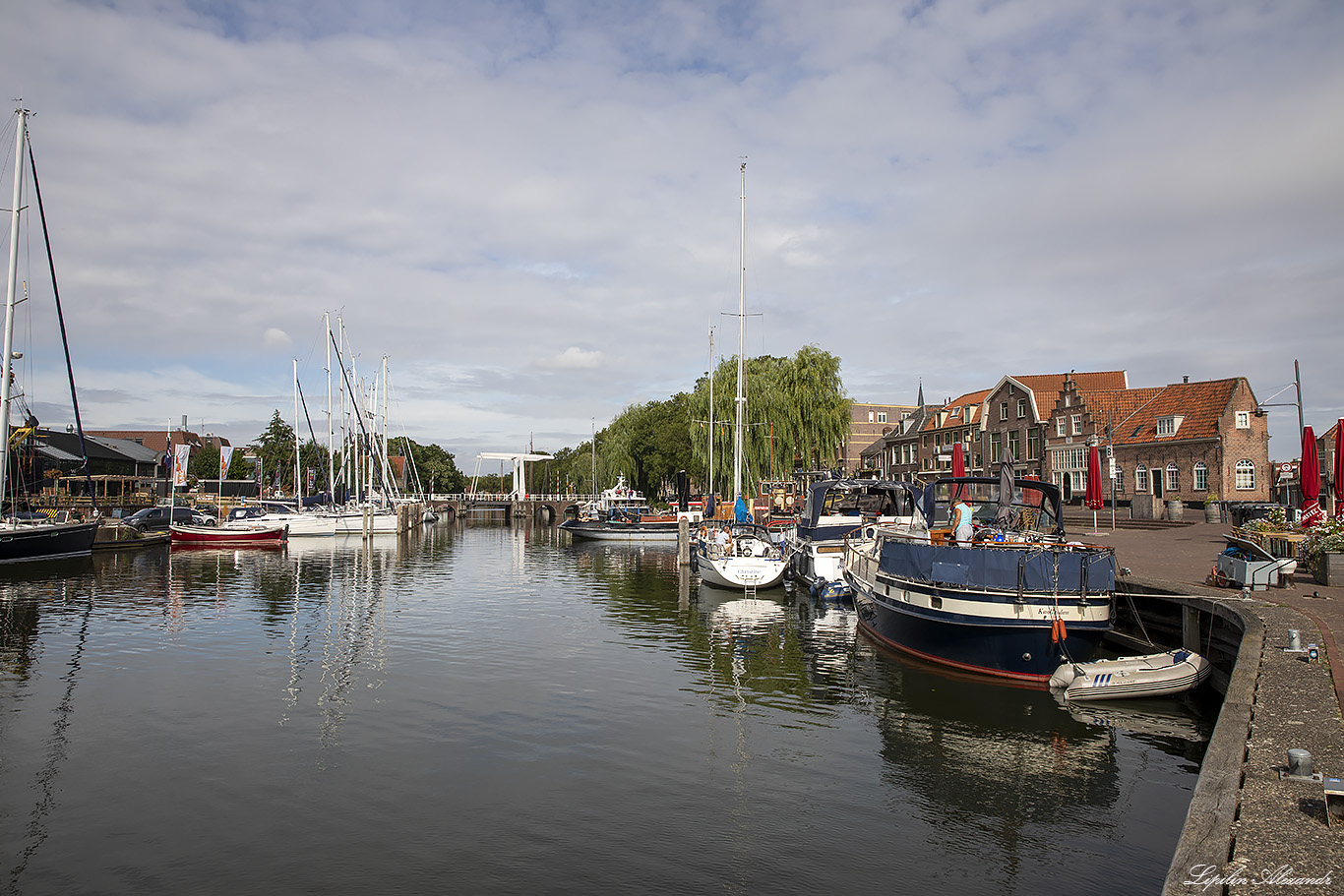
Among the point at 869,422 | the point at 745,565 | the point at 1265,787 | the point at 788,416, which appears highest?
the point at 869,422

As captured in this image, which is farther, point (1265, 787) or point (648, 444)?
point (648, 444)

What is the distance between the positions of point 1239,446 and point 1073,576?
48901mm

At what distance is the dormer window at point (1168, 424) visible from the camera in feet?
189

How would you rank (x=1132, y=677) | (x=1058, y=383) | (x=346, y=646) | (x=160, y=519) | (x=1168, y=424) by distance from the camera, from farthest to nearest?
(x=1058, y=383)
(x=160, y=519)
(x=1168, y=424)
(x=346, y=646)
(x=1132, y=677)

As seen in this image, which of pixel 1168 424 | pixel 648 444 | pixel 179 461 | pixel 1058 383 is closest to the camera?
pixel 179 461

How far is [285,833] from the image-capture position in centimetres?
974

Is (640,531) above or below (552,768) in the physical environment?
above

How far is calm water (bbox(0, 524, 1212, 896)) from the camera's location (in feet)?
29.3

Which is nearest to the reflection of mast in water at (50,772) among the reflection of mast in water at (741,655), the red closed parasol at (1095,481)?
the reflection of mast in water at (741,655)

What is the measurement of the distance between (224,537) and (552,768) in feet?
154

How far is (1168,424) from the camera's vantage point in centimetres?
5838

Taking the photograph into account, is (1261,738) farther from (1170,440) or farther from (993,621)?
(1170,440)

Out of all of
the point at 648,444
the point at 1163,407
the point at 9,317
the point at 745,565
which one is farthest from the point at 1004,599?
the point at 648,444

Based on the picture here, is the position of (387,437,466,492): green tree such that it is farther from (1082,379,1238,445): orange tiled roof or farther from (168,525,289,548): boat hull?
(1082,379,1238,445): orange tiled roof
